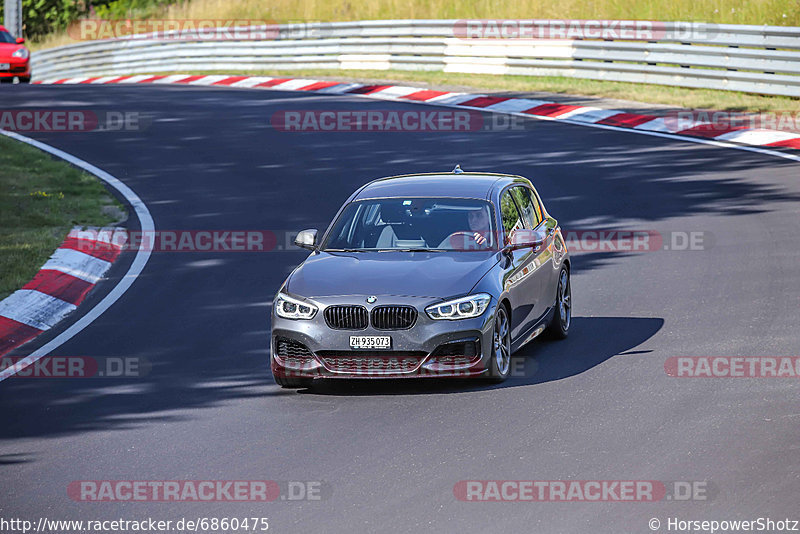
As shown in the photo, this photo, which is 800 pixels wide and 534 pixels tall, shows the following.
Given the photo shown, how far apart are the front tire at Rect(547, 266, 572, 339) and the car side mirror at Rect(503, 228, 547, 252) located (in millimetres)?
968

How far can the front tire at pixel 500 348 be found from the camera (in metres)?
10.0

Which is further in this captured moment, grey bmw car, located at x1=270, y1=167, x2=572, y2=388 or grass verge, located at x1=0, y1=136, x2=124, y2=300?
grass verge, located at x1=0, y1=136, x2=124, y2=300

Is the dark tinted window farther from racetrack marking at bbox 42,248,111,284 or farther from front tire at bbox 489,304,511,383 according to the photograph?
racetrack marking at bbox 42,248,111,284

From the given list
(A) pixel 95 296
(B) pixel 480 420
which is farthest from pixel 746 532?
(A) pixel 95 296

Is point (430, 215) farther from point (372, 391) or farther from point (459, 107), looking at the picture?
point (459, 107)

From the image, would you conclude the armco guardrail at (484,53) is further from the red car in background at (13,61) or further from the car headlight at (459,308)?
the car headlight at (459,308)

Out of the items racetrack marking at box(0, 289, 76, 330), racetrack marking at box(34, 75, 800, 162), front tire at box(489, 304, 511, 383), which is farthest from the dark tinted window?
racetrack marking at box(34, 75, 800, 162)

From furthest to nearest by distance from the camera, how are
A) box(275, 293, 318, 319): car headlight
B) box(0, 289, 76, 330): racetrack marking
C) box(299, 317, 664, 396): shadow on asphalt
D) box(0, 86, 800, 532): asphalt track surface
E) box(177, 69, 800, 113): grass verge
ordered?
box(177, 69, 800, 113): grass verge → box(0, 289, 76, 330): racetrack marking → box(299, 317, 664, 396): shadow on asphalt → box(275, 293, 318, 319): car headlight → box(0, 86, 800, 532): asphalt track surface

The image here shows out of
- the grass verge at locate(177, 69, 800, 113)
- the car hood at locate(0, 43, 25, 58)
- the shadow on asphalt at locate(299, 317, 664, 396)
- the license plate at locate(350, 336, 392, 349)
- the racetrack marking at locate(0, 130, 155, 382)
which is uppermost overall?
the car hood at locate(0, 43, 25, 58)

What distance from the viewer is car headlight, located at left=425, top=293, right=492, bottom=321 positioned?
9805 mm

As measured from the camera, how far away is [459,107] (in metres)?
26.0

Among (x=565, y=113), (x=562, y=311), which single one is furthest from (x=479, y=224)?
(x=565, y=113)

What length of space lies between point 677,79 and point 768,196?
9.97 meters

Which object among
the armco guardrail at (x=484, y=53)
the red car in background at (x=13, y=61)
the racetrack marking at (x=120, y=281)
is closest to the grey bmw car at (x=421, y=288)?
the racetrack marking at (x=120, y=281)
